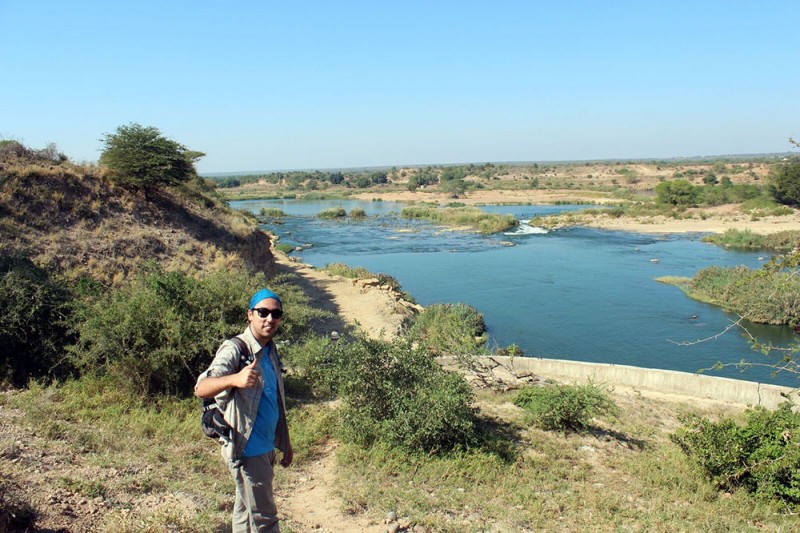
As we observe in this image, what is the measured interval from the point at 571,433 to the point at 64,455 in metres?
6.77

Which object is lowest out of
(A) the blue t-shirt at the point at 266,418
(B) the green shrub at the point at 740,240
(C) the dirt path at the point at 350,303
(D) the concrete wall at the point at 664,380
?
(D) the concrete wall at the point at 664,380

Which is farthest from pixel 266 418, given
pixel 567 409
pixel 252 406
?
pixel 567 409

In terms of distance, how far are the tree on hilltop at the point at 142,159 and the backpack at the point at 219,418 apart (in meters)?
19.6

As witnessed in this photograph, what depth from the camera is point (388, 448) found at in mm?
7117

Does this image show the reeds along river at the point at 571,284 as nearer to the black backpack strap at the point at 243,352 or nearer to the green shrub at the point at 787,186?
the black backpack strap at the point at 243,352

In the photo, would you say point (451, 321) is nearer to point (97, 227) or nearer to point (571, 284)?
point (571, 284)

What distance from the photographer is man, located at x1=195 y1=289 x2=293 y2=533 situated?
3572mm

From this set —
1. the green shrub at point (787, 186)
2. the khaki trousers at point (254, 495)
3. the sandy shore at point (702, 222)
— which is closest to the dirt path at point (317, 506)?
the khaki trousers at point (254, 495)

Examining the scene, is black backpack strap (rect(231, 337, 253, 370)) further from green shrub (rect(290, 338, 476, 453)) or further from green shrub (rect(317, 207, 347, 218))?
green shrub (rect(317, 207, 347, 218))

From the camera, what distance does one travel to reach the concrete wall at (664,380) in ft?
42.1

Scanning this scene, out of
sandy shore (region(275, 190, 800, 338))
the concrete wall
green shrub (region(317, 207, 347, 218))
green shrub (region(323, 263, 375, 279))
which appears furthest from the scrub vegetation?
green shrub (region(317, 207, 347, 218))

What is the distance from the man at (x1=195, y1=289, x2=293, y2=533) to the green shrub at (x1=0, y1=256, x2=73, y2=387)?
7035 mm

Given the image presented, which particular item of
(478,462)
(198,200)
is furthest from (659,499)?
(198,200)

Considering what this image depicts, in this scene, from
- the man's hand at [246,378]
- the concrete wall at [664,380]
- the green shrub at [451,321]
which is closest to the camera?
the man's hand at [246,378]
